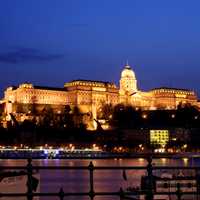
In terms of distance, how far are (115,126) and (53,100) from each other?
1408 centimetres

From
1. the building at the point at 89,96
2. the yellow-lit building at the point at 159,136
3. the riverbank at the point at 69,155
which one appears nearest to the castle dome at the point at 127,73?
the building at the point at 89,96

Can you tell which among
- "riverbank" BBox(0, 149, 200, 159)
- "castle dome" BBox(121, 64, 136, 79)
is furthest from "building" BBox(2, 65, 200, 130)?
"riverbank" BBox(0, 149, 200, 159)

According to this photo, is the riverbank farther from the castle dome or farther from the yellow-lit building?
the castle dome

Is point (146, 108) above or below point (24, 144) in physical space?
above

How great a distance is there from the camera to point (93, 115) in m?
125

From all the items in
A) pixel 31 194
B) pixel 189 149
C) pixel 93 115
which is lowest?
pixel 31 194

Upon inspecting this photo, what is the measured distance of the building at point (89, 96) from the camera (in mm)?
122250

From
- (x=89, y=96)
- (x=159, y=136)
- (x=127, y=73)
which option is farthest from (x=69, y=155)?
(x=127, y=73)

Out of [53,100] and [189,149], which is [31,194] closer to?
[189,149]

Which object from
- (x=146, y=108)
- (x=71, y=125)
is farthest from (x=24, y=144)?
(x=146, y=108)

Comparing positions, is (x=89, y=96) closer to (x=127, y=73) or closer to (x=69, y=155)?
(x=127, y=73)

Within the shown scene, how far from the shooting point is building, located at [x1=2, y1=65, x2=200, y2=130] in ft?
401

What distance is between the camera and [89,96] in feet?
423

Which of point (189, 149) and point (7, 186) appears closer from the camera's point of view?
point (7, 186)
